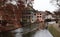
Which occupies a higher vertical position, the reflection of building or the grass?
the reflection of building

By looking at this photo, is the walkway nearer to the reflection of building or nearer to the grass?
the grass

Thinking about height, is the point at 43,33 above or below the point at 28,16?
below

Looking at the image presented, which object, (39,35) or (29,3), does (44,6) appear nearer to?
(29,3)

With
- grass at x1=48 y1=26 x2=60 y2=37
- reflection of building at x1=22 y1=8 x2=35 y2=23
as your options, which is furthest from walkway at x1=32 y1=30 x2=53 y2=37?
reflection of building at x1=22 y1=8 x2=35 y2=23

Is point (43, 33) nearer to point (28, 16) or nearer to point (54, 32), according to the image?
point (54, 32)

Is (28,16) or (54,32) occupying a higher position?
(28,16)

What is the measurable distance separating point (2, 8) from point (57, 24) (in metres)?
0.65

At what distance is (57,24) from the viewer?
1269 millimetres

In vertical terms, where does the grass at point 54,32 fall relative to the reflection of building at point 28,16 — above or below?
below

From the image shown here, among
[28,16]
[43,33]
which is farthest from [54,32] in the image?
[28,16]

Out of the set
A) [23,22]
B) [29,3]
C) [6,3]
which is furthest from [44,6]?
[6,3]

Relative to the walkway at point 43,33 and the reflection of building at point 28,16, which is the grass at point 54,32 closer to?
the walkway at point 43,33

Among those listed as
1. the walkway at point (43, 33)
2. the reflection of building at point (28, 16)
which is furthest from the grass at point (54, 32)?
the reflection of building at point (28, 16)

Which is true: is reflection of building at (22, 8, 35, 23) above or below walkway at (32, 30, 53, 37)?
above
